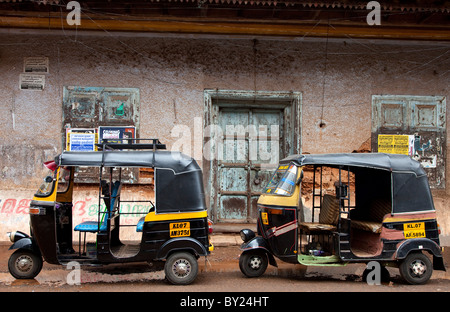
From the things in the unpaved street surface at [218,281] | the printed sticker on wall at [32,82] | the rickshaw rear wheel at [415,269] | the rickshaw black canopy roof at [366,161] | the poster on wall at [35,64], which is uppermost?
the poster on wall at [35,64]

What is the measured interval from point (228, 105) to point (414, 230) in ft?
15.9

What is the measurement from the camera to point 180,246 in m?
5.49

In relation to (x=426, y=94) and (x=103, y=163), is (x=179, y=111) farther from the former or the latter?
(x=426, y=94)

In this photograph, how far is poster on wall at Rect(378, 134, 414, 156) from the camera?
9.04 m

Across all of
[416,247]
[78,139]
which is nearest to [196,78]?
[78,139]

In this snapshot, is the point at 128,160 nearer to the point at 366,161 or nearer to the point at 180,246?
the point at 180,246

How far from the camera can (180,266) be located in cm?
550

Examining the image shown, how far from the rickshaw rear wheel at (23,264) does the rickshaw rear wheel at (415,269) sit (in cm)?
511

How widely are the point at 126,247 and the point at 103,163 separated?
60.5 inches

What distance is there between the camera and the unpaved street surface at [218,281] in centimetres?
541

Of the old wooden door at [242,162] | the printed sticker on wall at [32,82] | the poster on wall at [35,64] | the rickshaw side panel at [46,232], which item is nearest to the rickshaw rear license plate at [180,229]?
the rickshaw side panel at [46,232]

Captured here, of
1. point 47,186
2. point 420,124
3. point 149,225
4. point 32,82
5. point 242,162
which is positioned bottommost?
point 149,225

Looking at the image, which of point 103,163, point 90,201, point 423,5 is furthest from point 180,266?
point 423,5

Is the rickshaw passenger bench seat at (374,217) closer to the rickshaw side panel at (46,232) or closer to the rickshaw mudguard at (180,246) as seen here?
the rickshaw mudguard at (180,246)
